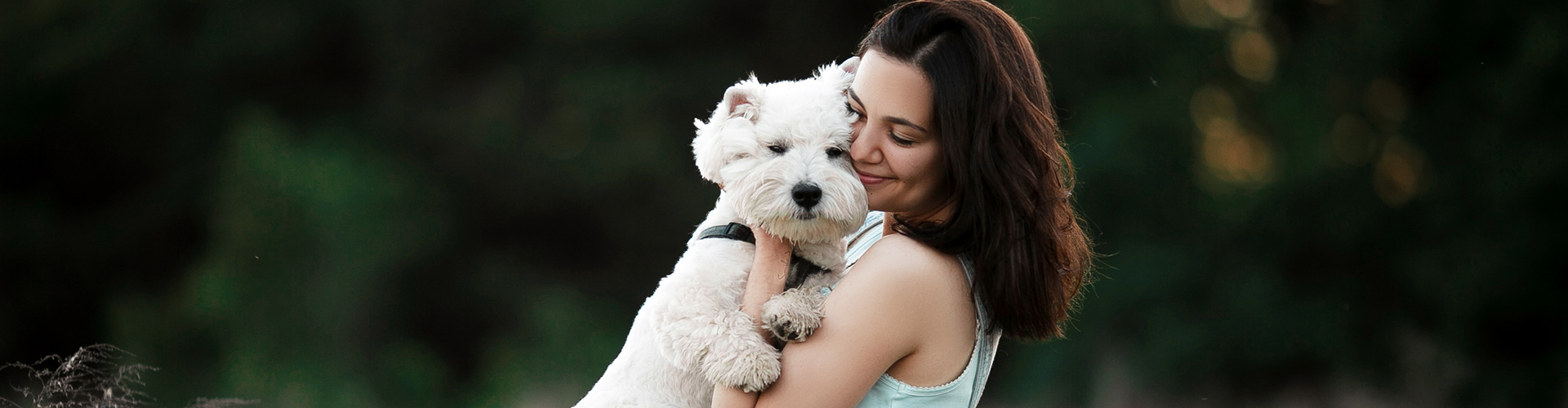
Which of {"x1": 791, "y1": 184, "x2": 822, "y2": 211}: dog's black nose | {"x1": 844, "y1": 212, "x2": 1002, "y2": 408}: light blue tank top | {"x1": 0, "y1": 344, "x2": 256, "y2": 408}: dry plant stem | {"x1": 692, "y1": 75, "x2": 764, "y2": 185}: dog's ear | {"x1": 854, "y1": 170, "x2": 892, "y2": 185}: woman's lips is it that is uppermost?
{"x1": 692, "y1": 75, "x2": 764, "y2": 185}: dog's ear

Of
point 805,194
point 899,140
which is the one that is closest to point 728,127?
point 805,194

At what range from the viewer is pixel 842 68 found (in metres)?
2.50

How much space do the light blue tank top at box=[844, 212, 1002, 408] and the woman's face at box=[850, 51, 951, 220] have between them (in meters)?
0.14

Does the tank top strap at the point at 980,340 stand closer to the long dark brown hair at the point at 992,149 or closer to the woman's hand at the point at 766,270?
the long dark brown hair at the point at 992,149

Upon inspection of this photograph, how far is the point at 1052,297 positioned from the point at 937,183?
1.16ft

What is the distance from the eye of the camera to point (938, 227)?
2291 mm

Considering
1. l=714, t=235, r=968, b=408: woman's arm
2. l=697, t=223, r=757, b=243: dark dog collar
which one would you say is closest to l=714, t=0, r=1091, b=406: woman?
l=714, t=235, r=968, b=408: woman's arm

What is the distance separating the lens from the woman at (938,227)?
215cm

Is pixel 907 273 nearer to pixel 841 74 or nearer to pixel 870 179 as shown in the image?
pixel 870 179

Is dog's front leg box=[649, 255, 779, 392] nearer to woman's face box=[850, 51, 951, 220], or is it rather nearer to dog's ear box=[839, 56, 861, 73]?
woman's face box=[850, 51, 951, 220]

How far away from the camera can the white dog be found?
2186mm

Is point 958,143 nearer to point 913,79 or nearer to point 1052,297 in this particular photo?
point 913,79

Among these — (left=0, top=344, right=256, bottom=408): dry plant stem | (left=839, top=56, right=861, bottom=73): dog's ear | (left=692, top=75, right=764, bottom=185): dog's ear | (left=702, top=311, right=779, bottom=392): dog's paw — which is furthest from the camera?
(left=0, top=344, right=256, bottom=408): dry plant stem

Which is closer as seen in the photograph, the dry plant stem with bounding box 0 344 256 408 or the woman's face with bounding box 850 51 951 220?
the woman's face with bounding box 850 51 951 220
